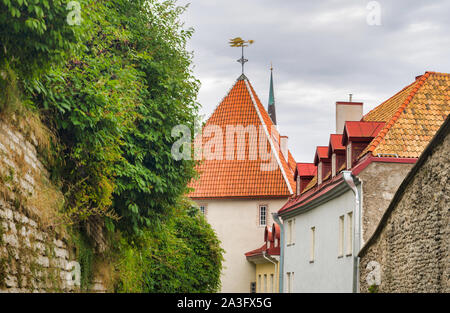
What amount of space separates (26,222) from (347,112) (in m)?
19.9

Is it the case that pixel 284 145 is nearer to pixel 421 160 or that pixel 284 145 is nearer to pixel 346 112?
pixel 346 112

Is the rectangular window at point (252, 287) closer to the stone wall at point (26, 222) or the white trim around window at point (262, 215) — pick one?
the white trim around window at point (262, 215)

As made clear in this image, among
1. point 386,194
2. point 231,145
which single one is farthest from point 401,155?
point 231,145

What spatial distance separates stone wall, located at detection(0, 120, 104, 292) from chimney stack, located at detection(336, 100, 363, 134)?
17750mm

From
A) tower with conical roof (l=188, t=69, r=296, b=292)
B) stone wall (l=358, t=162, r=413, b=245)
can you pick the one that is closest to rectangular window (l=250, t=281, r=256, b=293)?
tower with conical roof (l=188, t=69, r=296, b=292)

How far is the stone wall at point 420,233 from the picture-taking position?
447 inches

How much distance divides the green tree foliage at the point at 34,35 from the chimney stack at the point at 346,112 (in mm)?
19653

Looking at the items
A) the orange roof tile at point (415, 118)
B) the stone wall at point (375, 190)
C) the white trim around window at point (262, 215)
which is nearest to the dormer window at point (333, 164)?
the orange roof tile at point (415, 118)

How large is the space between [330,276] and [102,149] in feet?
42.3

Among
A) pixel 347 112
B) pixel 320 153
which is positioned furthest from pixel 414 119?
pixel 347 112

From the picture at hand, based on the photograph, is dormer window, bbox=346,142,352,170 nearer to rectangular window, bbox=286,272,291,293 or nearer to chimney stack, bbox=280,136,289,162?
rectangular window, bbox=286,272,291,293

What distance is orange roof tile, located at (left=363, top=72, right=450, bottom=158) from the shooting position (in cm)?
2012

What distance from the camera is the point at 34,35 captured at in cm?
873

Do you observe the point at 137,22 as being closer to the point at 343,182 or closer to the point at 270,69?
the point at 343,182
